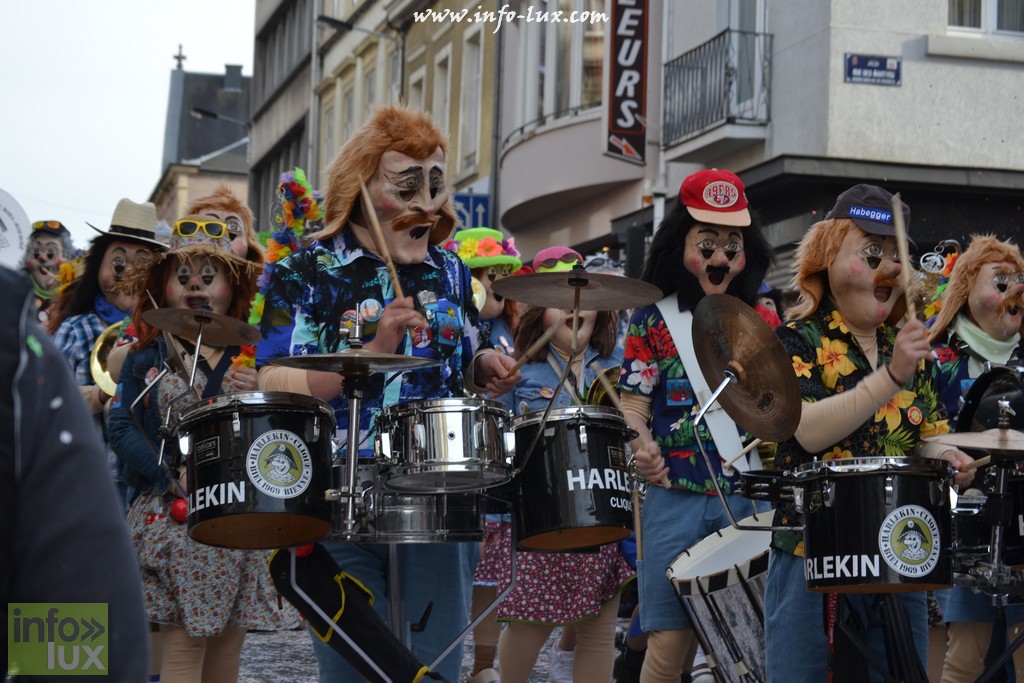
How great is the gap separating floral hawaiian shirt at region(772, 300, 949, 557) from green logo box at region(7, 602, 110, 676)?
3.01 meters

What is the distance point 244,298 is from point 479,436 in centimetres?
230

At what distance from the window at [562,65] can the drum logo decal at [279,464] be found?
16.0 metres

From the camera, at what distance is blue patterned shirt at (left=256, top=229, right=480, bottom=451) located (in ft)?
14.3

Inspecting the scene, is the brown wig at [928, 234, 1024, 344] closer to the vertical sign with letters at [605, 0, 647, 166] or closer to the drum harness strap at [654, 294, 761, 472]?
the drum harness strap at [654, 294, 761, 472]

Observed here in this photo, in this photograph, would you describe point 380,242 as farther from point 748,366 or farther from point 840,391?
point 840,391

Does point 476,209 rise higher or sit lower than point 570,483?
higher

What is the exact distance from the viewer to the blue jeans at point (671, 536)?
5621mm

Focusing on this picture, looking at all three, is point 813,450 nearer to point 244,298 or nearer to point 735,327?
point 735,327

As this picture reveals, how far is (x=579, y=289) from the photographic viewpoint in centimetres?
461

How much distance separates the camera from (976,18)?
15.9 meters

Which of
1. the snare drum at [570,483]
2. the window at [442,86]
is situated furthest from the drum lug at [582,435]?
the window at [442,86]

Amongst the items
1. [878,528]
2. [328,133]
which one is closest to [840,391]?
[878,528]

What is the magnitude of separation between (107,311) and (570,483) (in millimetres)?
4154

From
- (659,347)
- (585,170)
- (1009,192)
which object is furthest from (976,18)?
(659,347)
